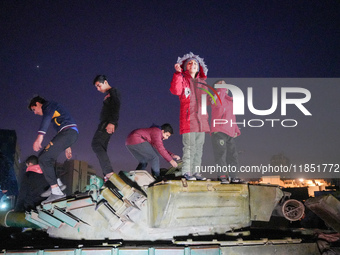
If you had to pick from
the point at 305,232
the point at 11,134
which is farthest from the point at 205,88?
the point at 11,134

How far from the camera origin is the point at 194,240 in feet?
13.3

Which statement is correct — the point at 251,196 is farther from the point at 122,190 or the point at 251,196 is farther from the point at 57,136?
the point at 57,136

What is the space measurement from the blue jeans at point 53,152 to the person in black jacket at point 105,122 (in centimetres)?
50

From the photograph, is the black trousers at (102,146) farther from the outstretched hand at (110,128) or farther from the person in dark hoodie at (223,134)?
the person in dark hoodie at (223,134)

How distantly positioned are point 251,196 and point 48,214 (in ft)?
11.4

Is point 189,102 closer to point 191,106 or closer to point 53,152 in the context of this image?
point 191,106

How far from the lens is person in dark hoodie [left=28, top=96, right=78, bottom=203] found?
Answer: 4.57m

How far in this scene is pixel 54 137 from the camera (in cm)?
479

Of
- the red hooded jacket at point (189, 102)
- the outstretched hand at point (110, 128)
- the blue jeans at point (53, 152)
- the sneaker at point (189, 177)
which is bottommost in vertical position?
the sneaker at point (189, 177)

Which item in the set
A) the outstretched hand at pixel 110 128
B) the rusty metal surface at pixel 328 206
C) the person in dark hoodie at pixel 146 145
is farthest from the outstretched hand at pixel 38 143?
the rusty metal surface at pixel 328 206

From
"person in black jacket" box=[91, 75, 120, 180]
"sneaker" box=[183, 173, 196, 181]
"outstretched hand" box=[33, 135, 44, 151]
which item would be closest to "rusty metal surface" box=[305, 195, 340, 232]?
"sneaker" box=[183, 173, 196, 181]

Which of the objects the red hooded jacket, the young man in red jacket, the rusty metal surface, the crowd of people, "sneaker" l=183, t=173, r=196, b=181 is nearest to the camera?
the rusty metal surface

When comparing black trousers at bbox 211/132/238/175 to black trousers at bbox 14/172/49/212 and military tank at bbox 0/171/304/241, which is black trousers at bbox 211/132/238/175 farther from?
black trousers at bbox 14/172/49/212

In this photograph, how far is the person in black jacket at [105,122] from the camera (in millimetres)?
4943
